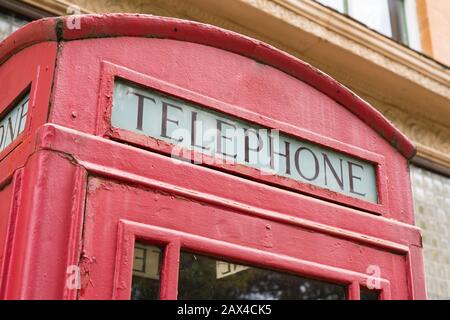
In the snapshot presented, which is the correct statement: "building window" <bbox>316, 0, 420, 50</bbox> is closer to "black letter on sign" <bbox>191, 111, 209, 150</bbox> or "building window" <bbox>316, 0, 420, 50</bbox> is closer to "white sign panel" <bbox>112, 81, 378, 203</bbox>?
"white sign panel" <bbox>112, 81, 378, 203</bbox>

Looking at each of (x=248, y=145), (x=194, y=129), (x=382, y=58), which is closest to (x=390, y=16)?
(x=382, y=58)

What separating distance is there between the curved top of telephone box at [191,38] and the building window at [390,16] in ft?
9.96

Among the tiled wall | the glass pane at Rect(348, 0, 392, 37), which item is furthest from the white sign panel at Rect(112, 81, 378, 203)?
the glass pane at Rect(348, 0, 392, 37)

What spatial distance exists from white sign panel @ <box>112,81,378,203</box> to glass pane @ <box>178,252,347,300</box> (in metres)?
0.32

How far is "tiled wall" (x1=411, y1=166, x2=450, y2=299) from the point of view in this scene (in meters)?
4.34

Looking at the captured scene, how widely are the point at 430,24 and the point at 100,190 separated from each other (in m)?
4.34

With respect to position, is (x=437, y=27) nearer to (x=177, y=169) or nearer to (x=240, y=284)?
(x=240, y=284)

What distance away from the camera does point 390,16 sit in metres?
5.39

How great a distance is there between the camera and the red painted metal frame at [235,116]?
5.34 feet

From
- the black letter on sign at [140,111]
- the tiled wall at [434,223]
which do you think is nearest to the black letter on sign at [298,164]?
the black letter on sign at [140,111]

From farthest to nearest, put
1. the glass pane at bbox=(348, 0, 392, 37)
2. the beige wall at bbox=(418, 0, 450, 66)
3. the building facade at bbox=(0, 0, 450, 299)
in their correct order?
the beige wall at bbox=(418, 0, 450, 66) < the glass pane at bbox=(348, 0, 392, 37) < the building facade at bbox=(0, 0, 450, 299)

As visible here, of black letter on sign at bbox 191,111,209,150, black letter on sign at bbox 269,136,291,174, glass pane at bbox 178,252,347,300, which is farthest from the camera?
glass pane at bbox 178,252,347,300

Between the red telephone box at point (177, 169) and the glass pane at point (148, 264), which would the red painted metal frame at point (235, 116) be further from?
the glass pane at point (148, 264)
